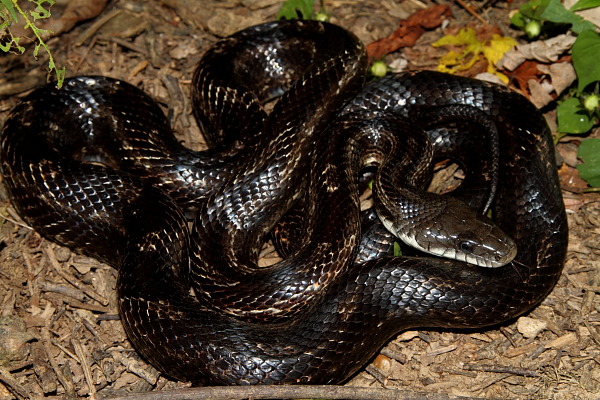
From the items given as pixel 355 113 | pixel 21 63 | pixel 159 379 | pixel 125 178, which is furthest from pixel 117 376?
pixel 21 63

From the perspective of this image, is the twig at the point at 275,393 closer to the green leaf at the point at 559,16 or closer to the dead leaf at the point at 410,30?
the dead leaf at the point at 410,30

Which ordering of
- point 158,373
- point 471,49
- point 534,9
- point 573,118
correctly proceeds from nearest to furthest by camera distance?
point 158,373, point 573,118, point 534,9, point 471,49

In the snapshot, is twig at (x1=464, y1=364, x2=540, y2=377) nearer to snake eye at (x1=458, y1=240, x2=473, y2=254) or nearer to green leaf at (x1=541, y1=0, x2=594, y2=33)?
snake eye at (x1=458, y1=240, x2=473, y2=254)

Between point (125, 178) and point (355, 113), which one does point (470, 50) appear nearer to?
point (355, 113)

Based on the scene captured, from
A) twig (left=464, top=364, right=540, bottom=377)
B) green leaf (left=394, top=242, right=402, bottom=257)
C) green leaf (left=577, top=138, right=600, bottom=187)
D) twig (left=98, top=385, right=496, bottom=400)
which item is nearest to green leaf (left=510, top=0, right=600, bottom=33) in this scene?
green leaf (left=577, top=138, right=600, bottom=187)

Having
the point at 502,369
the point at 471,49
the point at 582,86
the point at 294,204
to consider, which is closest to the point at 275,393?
the point at 502,369

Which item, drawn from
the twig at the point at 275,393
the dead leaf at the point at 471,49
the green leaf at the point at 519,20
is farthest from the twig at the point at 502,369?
the green leaf at the point at 519,20

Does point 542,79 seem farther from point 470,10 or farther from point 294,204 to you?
point 294,204
